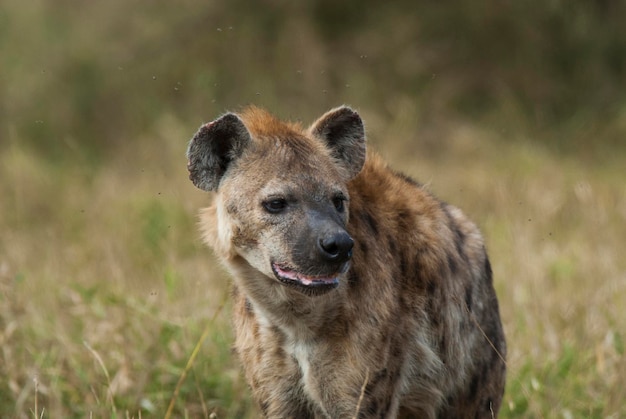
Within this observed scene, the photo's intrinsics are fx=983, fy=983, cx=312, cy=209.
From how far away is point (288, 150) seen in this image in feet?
11.2

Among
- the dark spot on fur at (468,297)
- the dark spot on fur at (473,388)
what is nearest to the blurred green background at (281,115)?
the dark spot on fur at (473,388)

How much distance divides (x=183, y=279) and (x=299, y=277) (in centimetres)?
249

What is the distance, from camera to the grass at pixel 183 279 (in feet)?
14.7

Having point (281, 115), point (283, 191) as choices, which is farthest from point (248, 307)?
point (281, 115)

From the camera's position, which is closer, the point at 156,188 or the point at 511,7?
the point at 156,188

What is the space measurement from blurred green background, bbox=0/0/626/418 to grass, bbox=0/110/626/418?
0.05 feet

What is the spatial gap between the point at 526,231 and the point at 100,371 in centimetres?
321

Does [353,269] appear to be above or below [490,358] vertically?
above

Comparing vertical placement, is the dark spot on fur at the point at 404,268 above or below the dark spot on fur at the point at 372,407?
above

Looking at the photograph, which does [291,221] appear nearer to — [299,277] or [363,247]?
[299,277]

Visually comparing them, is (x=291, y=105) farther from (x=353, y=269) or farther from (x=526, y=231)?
(x=353, y=269)

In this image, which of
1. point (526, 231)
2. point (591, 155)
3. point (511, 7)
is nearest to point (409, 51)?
point (511, 7)

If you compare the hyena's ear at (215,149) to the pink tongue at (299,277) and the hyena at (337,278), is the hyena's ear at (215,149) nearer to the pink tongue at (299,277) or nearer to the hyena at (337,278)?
the hyena at (337,278)

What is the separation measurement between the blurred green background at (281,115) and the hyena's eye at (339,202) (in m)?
1.49
